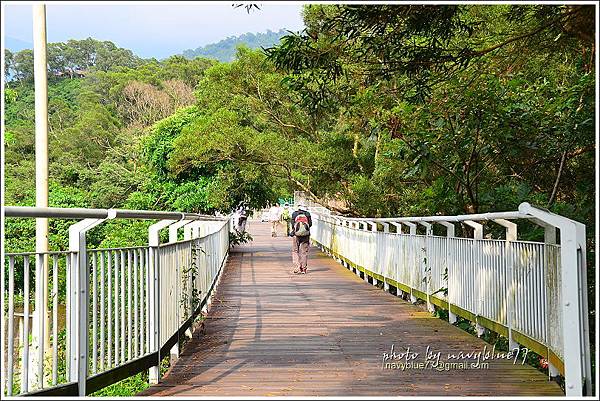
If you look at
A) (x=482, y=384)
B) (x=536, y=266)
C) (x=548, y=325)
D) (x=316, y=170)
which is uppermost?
(x=316, y=170)

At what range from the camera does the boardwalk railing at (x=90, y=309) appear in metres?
4.23

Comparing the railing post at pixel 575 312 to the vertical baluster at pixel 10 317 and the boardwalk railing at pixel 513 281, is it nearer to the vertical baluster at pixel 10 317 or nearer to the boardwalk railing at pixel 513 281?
the boardwalk railing at pixel 513 281

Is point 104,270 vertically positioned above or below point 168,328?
above

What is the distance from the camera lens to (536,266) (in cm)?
602

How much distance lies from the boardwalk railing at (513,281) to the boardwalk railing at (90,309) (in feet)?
8.48

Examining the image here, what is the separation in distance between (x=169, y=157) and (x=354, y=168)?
555 centimetres

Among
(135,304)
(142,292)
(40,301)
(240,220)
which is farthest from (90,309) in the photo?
(240,220)

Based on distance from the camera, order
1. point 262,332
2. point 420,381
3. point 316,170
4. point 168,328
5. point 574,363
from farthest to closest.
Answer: point 316,170 < point 262,332 < point 168,328 < point 420,381 < point 574,363

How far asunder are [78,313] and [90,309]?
0.92m

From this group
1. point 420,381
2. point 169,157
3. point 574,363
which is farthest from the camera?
point 169,157

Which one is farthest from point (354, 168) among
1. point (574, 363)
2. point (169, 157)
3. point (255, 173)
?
point (574, 363)

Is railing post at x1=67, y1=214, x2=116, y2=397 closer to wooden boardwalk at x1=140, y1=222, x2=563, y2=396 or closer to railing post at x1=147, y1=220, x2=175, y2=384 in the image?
wooden boardwalk at x1=140, y1=222, x2=563, y2=396

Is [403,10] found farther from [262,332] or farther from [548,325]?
[262,332]

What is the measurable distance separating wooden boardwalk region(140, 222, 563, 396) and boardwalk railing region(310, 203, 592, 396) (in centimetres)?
29
